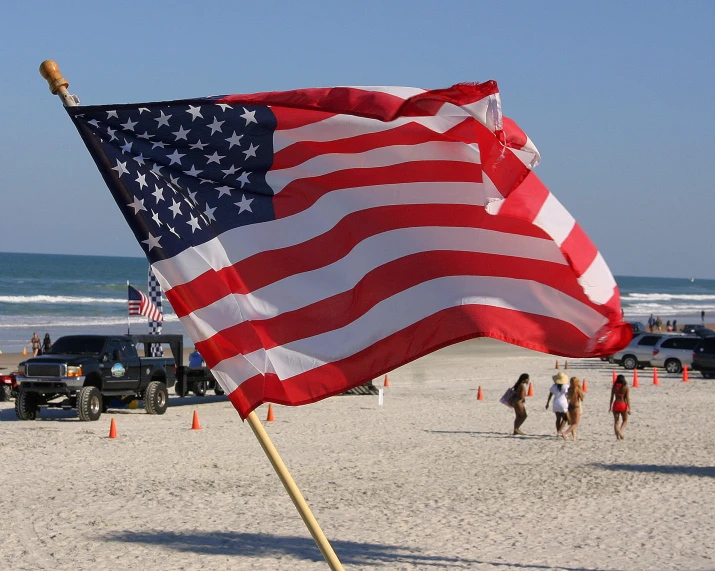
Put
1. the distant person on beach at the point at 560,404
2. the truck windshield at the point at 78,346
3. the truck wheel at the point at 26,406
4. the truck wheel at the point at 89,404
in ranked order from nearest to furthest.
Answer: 1. the distant person on beach at the point at 560,404
2. the truck wheel at the point at 89,404
3. the truck wheel at the point at 26,406
4. the truck windshield at the point at 78,346

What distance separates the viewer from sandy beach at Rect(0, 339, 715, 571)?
11.2 m

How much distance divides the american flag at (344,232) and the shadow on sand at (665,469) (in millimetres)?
12111

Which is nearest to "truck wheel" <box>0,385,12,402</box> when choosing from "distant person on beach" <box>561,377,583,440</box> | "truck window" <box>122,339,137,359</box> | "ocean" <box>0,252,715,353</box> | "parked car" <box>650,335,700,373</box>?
"truck window" <box>122,339,137,359</box>

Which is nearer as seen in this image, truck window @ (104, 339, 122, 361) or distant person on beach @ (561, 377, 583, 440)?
distant person on beach @ (561, 377, 583, 440)

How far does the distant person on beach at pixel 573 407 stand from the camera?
20334 millimetres

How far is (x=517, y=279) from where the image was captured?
5586mm

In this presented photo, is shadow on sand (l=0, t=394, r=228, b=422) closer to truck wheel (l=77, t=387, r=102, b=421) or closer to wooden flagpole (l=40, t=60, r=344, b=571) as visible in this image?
truck wheel (l=77, t=387, r=102, b=421)

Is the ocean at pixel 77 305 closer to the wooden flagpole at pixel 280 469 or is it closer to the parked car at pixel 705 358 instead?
the parked car at pixel 705 358

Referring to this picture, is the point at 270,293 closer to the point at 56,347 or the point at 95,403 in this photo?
the point at 95,403

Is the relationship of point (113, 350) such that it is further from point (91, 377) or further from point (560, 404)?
point (560, 404)

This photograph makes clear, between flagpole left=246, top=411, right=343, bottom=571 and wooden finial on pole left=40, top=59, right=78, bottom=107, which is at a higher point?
wooden finial on pole left=40, top=59, right=78, bottom=107

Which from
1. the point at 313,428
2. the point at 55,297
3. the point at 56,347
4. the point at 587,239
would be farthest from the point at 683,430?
the point at 55,297

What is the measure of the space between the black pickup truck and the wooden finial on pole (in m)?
18.7

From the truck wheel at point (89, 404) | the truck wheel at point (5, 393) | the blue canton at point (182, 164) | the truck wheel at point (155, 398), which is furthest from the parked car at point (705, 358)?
the blue canton at point (182, 164)
